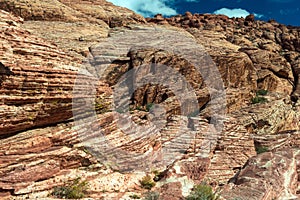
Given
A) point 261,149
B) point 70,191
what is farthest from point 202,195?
point 261,149

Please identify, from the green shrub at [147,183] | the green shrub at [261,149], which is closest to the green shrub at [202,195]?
the green shrub at [147,183]

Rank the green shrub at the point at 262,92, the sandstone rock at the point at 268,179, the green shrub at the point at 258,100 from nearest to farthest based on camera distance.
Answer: the sandstone rock at the point at 268,179 < the green shrub at the point at 258,100 < the green shrub at the point at 262,92

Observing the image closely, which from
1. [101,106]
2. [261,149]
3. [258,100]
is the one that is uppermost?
[258,100]

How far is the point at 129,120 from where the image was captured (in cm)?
1616

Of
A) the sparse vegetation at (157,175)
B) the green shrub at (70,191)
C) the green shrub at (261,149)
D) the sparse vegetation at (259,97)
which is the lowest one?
the sparse vegetation at (157,175)

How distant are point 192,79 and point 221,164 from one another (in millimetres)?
19008

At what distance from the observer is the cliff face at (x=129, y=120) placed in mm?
10859

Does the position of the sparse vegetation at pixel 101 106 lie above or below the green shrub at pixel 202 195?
above

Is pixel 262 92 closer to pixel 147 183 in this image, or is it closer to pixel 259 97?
pixel 259 97

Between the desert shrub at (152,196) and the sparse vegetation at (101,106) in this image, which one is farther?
the sparse vegetation at (101,106)

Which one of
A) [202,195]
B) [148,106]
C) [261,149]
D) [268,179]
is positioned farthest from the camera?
[148,106]

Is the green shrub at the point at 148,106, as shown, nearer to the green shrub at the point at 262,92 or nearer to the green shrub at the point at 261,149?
the green shrub at the point at 261,149

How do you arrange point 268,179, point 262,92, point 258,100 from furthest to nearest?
1. point 262,92
2. point 258,100
3. point 268,179

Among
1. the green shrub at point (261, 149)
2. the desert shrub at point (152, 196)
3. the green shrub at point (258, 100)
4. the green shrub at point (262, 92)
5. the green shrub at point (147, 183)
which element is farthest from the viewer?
the green shrub at point (262, 92)
